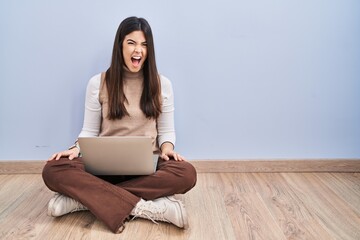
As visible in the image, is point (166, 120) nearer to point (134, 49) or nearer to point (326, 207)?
point (134, 49)

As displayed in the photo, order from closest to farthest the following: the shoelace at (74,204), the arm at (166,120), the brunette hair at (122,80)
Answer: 1. the shoelace at (74,204)
2. the brunette hair at (122,80)
3. the arm at (166,120)

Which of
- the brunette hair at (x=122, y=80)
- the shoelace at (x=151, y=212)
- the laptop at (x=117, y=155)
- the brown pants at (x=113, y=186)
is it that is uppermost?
the brunette hair at (x=122, y=80)

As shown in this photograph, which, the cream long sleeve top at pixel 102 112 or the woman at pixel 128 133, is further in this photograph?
the cream long sleeve top at pixel 102 112

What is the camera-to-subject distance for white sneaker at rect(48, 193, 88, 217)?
4.29ft

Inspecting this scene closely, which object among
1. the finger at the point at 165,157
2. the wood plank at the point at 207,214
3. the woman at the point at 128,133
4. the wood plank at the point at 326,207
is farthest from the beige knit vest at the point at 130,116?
the wood plank at the point at 326,207

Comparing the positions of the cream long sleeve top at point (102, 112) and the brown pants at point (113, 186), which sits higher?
the cream long sleeve top at point (102, 112)

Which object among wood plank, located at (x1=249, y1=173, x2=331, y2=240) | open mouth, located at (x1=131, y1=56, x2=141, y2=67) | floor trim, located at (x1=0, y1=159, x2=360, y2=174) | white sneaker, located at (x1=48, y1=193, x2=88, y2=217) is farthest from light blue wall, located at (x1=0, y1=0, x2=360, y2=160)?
white sneaker, located at (x1=48, y1=193, x2=88, y2=217)

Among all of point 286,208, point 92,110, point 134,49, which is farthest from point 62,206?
point 286,208

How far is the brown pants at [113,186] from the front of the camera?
4.14 ft

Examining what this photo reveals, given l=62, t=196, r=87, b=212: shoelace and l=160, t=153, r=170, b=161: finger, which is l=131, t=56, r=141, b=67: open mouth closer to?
l=160, t=153, r=170, b=161: finger

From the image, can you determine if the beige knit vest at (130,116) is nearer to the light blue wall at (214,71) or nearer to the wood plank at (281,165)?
the light blue wall at (214,71)

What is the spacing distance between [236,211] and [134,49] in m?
0.70

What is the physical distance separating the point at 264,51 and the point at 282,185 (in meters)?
0.59

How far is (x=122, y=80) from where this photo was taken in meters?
1.49
